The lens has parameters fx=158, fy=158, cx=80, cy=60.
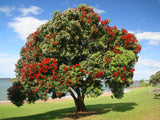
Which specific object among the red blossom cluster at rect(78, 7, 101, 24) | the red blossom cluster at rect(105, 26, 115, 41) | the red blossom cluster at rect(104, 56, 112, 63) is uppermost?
the red blossom cluster at rect(78, 7, 101, 24)

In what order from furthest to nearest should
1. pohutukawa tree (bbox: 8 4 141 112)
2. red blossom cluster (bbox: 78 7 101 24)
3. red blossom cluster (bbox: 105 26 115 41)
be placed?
red blossom cluster (bbox: 105 26 115 41) → red blossom cluster (bbox: 78 7 101 24) → pohutukawa tree (bbox: 8 4 141 112)

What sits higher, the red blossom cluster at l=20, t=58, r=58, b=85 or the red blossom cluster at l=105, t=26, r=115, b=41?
the red blossom cluster at l=105, t=26, r=115, b=41

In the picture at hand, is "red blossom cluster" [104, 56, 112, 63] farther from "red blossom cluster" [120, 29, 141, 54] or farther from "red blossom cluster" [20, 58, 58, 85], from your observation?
"red blossom cluster" [20, 58, 58, 85]

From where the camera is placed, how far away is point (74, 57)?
15.8 metres

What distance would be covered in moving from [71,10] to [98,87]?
26.7 feet

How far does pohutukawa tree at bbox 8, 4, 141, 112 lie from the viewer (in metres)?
14.2

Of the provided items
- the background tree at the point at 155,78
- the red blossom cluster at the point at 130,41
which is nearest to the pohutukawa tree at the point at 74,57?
the red blossom cluster at the point at 130,41

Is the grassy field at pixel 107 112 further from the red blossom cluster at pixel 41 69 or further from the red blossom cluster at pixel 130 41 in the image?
the red blossom cluster at pixel 130 41

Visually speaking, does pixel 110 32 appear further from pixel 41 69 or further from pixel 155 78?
pixel 155 78

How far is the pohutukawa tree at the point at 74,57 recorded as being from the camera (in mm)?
14227

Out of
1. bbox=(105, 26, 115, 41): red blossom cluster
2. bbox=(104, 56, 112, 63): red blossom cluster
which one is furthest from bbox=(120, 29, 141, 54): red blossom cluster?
bbox=(104, 56, 112, 63): red blossom cluster

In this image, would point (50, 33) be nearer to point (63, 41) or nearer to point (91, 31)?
point (63, 41)

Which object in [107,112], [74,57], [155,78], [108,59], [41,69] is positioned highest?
[74,57]

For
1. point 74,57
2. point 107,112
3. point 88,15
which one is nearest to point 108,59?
point 74,57
